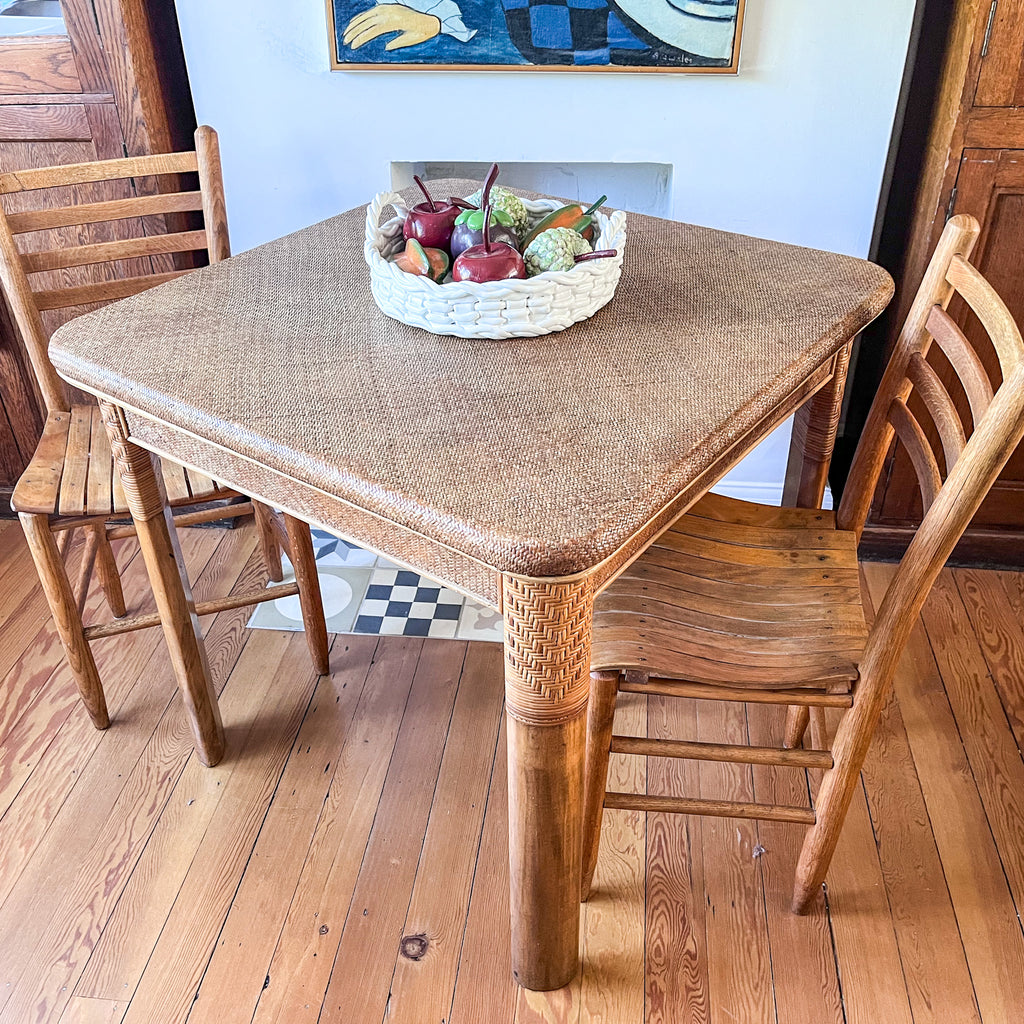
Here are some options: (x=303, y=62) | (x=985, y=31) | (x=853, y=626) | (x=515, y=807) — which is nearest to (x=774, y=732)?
(x=853, y=626)

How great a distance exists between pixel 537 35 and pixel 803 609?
123cm

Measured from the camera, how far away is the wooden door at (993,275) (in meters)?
1.74

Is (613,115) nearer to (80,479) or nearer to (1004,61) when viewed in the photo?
(1004,61)

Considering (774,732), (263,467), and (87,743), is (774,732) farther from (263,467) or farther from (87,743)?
(87,743)

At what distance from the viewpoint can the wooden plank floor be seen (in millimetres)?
1376

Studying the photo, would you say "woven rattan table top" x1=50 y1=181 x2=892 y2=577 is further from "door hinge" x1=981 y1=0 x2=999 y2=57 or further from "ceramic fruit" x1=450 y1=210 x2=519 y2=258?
"door hinge" x1=981 y1=0 x2=999 y2=57

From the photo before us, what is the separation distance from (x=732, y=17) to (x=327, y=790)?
5.38ft

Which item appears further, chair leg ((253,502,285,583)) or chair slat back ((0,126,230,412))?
chair leg ((253,502,285,583))

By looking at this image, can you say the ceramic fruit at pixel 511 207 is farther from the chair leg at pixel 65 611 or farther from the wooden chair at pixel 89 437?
the chair leg at pixel 65 611

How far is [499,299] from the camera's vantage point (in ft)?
3.91

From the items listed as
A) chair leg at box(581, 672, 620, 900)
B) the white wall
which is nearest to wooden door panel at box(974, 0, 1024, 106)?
the white wall

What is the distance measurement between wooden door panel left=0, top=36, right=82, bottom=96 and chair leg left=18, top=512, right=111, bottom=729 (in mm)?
947

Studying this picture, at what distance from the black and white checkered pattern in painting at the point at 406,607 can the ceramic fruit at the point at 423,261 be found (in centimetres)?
97

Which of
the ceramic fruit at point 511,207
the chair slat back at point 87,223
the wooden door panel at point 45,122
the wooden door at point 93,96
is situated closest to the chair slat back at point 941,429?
the ceramic fruit at point 511,207
